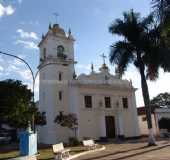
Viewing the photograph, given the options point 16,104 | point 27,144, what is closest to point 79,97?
point 16,104

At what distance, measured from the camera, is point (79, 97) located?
34.7 meters

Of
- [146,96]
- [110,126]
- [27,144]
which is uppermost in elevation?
[146,96]

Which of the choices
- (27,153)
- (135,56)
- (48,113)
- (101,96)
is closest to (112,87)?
(101,96)

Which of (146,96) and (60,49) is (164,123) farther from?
(146,96)

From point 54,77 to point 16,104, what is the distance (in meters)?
6.83

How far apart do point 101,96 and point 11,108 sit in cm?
1159

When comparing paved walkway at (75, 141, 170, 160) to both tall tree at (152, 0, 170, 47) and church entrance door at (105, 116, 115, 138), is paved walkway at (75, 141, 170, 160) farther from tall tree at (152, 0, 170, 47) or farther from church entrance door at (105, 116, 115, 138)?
church entrance door at (105, 116, 115, 138)

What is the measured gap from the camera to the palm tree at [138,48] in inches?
947

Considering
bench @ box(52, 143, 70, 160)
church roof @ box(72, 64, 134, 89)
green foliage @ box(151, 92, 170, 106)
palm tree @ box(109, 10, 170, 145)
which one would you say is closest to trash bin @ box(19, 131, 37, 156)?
bench @ box(52, 143, 70, 160)

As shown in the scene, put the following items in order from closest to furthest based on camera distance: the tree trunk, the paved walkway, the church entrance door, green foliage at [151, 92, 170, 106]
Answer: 1. the paved walkway
2. the tree trunk
3. the church entrance door
4. green foliage at [151, 92, 170, 106]

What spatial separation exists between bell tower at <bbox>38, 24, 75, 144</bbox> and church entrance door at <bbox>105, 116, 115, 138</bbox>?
17.6 feet

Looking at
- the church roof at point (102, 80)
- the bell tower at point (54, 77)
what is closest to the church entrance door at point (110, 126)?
the church roof at point (102, 80)

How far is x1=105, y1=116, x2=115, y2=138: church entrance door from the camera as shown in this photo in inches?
1432

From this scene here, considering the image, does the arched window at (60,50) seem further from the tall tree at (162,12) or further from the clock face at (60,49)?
the tall tree at (162,12)
